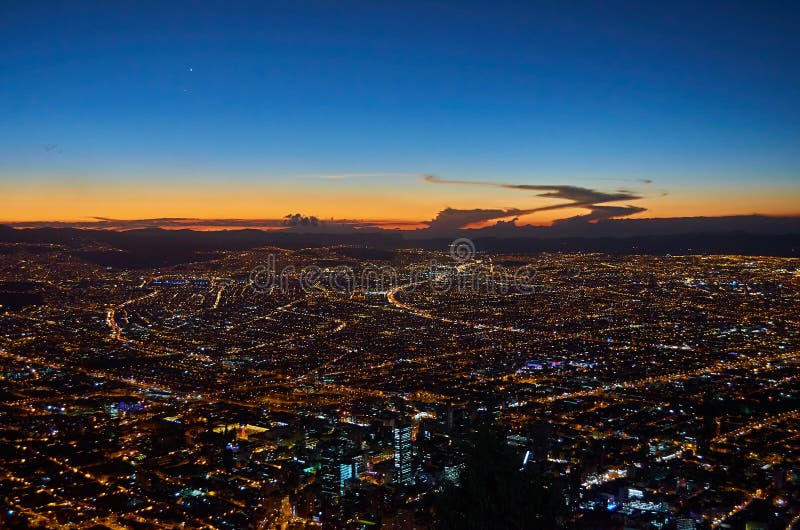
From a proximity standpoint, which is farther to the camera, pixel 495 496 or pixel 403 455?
pixel 403 455

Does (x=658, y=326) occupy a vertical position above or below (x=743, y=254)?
below

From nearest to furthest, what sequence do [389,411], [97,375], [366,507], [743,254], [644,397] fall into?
1. [366,507]
2. [389,411]
3. [644,397]
4. [97,375]
5. [743,254]

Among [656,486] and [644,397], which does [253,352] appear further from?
[656,486]

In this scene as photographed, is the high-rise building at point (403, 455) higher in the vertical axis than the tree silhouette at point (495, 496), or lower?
lower

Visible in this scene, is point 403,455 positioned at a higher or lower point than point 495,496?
lower

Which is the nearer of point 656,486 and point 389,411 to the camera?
point 656,486

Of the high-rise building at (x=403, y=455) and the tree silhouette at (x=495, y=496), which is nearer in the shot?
the tree silhouette at (x=495, y=496)

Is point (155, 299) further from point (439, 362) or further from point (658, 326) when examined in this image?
point (658, 326)

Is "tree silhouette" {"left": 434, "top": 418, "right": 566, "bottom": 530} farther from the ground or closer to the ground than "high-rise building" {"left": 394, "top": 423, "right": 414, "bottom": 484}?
farther from the ground

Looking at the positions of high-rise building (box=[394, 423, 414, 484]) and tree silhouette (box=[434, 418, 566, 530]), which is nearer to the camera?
tree silhouette (box=[434, 418, 566, 530])

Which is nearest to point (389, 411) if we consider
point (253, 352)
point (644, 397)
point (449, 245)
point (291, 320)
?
point (644, 397)

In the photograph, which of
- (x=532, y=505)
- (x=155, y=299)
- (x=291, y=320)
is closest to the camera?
(x=532, y=505)
